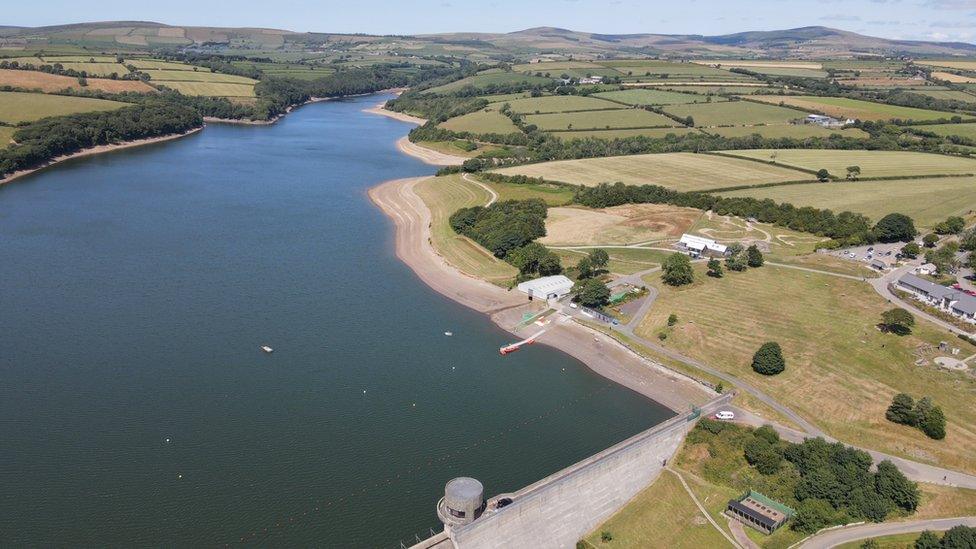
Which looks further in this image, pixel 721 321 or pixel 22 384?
pixel 721 321

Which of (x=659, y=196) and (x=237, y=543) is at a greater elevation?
(x=659, y=196)

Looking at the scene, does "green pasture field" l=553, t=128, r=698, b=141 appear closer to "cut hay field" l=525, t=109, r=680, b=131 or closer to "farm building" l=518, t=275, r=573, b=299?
"cut hay field" l=525, t=109, r=680, b=131

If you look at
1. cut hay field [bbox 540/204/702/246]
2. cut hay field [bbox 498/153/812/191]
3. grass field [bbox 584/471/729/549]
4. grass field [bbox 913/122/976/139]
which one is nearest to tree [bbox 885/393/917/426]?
grass field [bbox 584/471/729/549]

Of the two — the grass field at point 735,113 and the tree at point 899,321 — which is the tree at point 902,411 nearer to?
the tree at point 899,321

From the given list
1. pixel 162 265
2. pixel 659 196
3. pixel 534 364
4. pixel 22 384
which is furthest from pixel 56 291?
pixel 659 196

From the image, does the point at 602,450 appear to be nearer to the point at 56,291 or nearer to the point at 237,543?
the point at 237,543
